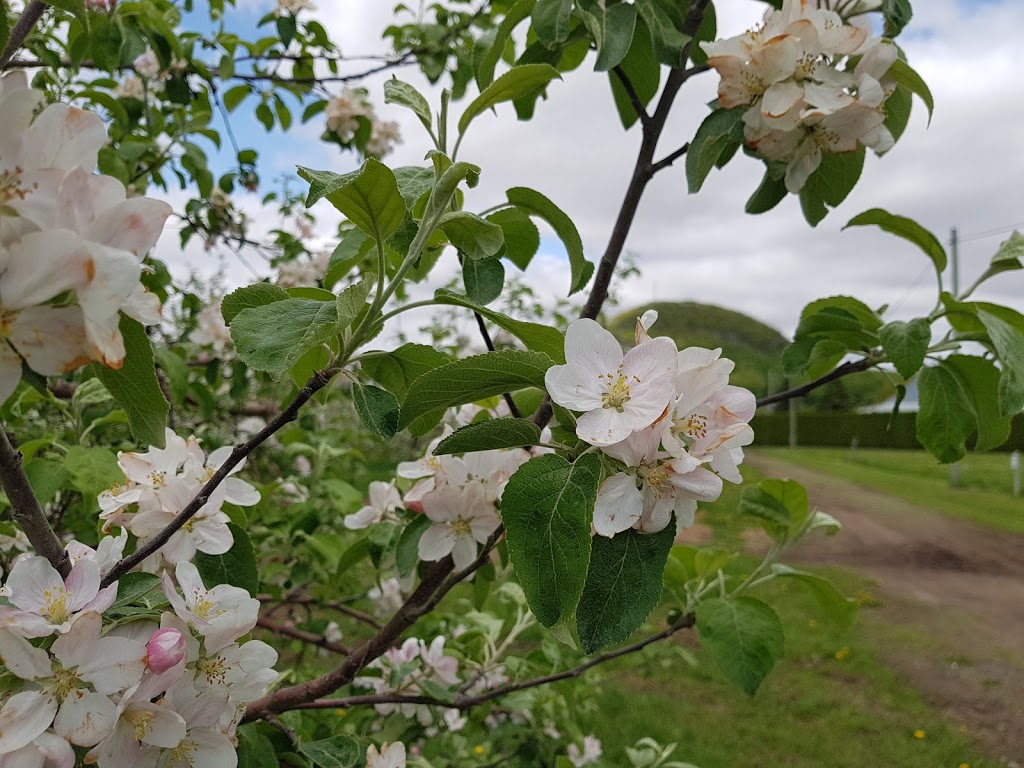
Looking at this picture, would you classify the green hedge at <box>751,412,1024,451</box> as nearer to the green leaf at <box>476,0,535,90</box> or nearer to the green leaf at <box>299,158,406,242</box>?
the green leaf at <box>476,0,535,90</box>

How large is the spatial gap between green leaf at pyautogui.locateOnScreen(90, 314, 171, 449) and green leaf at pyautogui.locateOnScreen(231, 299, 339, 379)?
8cm

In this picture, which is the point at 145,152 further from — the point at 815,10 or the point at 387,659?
the point at 815,10

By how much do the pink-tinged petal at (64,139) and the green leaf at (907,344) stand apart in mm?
1068

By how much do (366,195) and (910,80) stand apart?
90cm

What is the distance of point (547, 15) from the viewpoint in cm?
111

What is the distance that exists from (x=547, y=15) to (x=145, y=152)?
159 centimetres

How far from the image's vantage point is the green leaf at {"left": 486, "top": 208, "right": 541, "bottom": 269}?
110cm

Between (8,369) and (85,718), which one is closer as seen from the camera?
(8,369)

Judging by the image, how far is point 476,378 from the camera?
2.43ft

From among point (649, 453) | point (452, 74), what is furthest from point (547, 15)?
point (452, 74)

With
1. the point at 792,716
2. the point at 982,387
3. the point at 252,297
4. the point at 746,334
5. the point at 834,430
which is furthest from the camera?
the point at 746,334

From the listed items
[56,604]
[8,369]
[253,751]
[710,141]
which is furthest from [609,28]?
[253,751]

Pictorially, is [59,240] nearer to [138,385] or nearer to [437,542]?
[138,385]

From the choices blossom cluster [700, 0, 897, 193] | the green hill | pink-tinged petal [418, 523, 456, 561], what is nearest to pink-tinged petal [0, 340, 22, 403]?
pink-tinged petal [418, 523, 456, 561]
